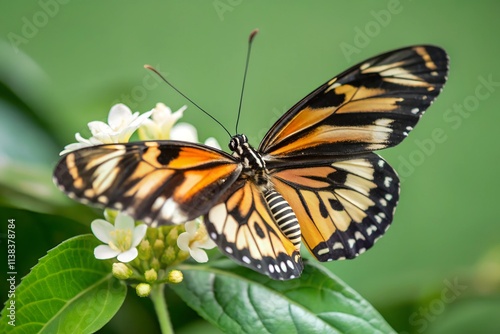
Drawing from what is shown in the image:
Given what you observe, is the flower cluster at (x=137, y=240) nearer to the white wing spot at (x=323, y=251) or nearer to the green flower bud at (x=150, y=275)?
the green flower bud at (x=150, y=275)

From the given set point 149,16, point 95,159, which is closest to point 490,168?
point 149,16

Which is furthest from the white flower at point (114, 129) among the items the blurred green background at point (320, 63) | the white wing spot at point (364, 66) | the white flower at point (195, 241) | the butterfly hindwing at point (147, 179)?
the blurred green background at point (320, 63)

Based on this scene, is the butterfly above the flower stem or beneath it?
above

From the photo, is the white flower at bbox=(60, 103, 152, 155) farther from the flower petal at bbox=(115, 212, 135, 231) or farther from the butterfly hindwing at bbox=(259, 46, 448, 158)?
the butterfly hindwing at bbox=(259, 46, 448, 158)

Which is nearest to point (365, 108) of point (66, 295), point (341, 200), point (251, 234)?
point (341, 200)

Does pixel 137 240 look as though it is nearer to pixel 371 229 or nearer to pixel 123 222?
pixel 123 222

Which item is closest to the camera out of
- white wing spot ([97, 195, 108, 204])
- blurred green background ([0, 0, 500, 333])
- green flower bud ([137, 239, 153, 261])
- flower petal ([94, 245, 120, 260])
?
white wing spot ([97, 195, 108, 204])

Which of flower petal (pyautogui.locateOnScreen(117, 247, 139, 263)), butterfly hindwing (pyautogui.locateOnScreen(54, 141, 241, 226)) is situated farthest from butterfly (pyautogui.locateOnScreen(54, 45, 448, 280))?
flower petal (pyautogui.locateOnScreen(117, 247, 139, 263))
